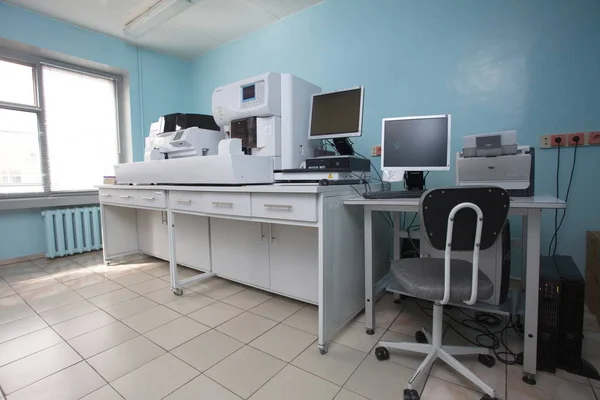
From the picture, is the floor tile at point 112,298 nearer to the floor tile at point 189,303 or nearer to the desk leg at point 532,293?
the floor tile at point 189,303

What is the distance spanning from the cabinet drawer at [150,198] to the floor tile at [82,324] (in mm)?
834

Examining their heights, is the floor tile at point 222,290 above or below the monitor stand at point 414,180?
below

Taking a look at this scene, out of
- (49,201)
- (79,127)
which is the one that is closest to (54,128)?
(79,127)

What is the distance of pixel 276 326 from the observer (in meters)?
1.75

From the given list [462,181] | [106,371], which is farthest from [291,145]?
[106,371]

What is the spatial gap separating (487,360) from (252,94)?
6.34ft

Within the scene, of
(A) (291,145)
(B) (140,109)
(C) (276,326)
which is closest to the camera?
(C) (276,326)

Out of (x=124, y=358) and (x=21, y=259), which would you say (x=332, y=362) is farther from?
(x=21, y=259)

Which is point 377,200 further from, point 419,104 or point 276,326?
point 419,104

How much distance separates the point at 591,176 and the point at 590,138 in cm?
24

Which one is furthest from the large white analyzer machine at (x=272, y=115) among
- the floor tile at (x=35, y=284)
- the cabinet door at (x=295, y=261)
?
the floor tile at (x=35, y=284)

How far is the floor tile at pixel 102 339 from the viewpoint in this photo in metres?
1.53

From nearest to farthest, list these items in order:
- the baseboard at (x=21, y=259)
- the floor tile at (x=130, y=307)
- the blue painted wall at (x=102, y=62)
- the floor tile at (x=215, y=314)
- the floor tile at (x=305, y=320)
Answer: the floor tile at (x=305, y=320) → the floor tile at (x=215, y=314) → the floor tile at (x=130, y=307) → the blue painted wall at (x=102, y=62) → the baseboard at (x=21, y=259)

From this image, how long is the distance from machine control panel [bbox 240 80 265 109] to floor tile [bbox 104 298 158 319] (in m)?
1.56
